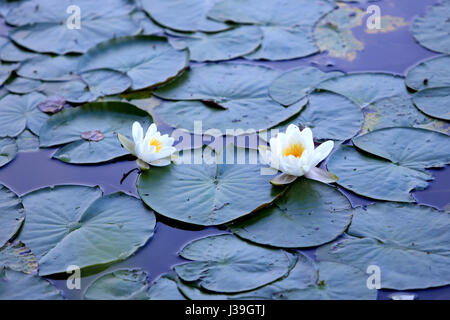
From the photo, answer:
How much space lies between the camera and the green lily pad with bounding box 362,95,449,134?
3.23 metres

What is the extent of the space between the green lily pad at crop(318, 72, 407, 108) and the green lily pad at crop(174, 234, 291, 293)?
1320mm

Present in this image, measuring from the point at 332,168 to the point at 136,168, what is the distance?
1.06 meters

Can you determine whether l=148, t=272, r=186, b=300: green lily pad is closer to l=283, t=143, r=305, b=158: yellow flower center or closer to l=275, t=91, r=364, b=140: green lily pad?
l=283, t=143, r=305, b=158: yellow flower center

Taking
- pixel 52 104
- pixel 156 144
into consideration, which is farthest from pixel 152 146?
pixel 52 104

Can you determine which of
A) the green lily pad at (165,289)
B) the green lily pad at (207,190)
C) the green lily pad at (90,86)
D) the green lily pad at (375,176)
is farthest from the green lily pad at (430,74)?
the green lily pad at (165,289)

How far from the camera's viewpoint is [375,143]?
3.08m

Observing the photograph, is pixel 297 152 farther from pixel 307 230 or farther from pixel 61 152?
pixel 61 152

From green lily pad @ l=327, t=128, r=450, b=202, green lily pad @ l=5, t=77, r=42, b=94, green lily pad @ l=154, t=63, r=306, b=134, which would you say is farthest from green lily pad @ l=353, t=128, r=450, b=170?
green lily pad @ l=5, t=77, r=42, b=94

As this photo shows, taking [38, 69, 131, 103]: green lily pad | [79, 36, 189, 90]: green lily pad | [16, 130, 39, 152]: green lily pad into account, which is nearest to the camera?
[16, 130, 39, 152]: green lily pad

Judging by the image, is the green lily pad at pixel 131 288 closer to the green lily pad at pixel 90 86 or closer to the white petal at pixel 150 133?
the white petal at pixel 150 133

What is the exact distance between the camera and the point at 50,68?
12.7 feet
